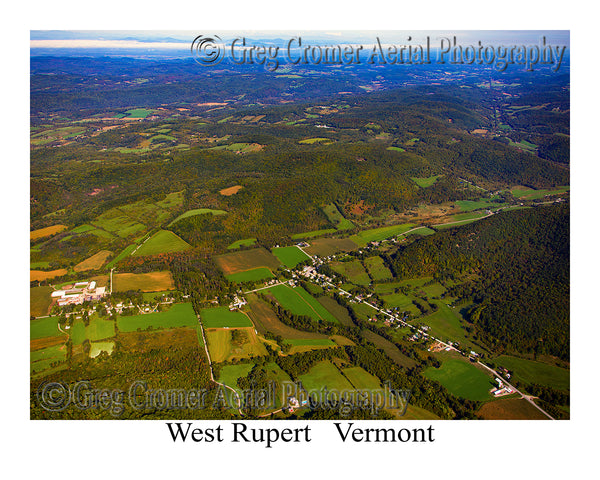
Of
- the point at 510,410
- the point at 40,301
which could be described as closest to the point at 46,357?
the point at 40,301

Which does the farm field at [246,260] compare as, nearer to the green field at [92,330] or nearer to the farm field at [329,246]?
the farm field at [329,246]

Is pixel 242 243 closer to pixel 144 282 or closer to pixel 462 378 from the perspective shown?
pixel 144 282

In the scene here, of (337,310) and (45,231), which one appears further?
(45,231)

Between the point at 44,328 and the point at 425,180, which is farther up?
the point at 425,180

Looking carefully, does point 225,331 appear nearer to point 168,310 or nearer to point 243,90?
point 168,310

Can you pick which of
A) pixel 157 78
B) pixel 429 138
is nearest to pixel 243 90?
pixel 157 78

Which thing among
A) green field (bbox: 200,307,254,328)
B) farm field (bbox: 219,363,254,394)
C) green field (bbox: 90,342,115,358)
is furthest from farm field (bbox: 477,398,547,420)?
→ green field (bbox: 90,342,115,358)
